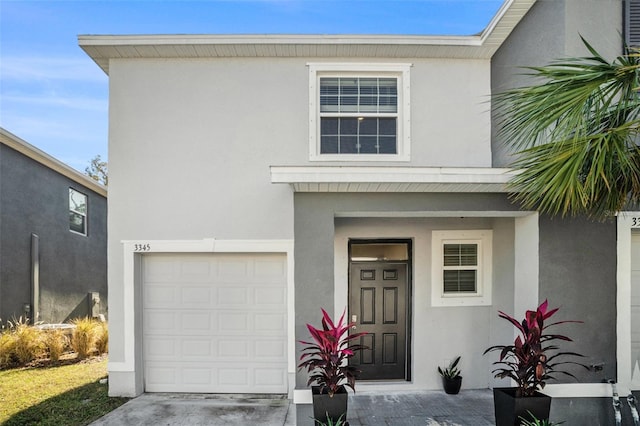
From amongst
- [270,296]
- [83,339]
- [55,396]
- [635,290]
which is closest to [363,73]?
[270,296]

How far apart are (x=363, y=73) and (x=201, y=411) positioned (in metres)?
5.66

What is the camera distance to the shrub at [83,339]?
8.29 m

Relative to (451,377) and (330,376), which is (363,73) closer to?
(330,376)

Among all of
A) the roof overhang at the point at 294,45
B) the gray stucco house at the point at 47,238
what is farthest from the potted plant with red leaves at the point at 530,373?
the gray stucco house at the point at 47,238

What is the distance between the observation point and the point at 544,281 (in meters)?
4.86

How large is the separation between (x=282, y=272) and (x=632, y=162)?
15.4 feet

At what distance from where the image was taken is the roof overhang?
607 centimetres

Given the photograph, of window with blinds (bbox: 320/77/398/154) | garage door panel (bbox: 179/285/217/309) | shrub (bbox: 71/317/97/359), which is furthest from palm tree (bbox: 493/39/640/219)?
shrub (bbox: 71/317/97/359)

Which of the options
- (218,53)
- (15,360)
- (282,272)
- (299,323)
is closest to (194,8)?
(218,53)

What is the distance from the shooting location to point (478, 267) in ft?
21.3

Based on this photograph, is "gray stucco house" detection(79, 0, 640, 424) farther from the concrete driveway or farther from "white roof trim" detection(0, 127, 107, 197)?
"white roof trim" detection(0, 127, 107, 197)

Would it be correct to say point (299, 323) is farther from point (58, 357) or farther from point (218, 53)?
point (58, 357)

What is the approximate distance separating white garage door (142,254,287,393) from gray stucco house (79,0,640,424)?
23mm

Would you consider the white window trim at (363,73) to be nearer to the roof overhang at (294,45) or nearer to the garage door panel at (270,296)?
the roof overhang at (294,45)
